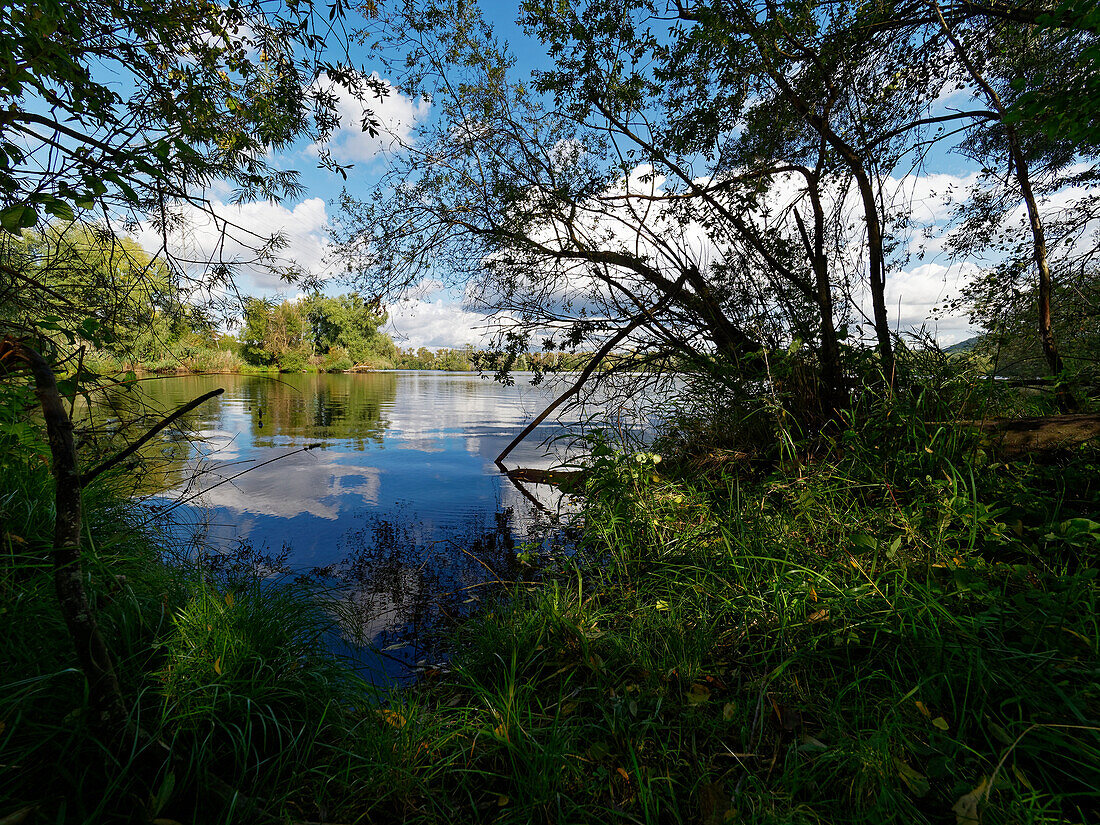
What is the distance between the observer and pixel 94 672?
1188 mm

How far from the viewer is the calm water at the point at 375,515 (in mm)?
3092

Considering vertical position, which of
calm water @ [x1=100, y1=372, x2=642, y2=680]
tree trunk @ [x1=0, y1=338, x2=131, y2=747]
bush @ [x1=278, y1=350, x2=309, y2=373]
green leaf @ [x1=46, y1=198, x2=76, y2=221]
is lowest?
calm water @ [x1=100, y1=372, x2=642, y2=680]

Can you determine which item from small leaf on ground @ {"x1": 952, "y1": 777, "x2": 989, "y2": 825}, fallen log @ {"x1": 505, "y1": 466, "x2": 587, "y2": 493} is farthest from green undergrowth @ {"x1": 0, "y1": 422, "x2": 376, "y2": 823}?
fallen log @ {"x1": 505, "y1": 466, "x2": 587, "y2": 493}

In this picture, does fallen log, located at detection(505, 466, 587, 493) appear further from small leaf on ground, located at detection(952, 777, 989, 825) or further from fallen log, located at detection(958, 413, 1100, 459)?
small leaf on ground, located at detection(952, 777, 989, 825)

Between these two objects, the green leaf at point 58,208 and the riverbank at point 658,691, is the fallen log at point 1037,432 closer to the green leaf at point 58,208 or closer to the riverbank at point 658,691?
the riverbank at point 658,691

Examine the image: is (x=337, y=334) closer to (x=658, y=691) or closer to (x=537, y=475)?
(x=537, y=475)

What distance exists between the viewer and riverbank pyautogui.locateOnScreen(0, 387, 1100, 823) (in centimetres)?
133

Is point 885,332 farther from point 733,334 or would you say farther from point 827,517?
point 827,517

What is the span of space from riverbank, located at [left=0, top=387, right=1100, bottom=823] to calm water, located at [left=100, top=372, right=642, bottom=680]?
562mm

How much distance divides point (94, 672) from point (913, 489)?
4.21m

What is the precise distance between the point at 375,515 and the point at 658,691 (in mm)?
4047

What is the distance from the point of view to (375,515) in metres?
4.97

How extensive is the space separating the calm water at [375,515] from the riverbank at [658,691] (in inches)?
22.1

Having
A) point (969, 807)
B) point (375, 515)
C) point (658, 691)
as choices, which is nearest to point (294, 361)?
point (375, 515)
